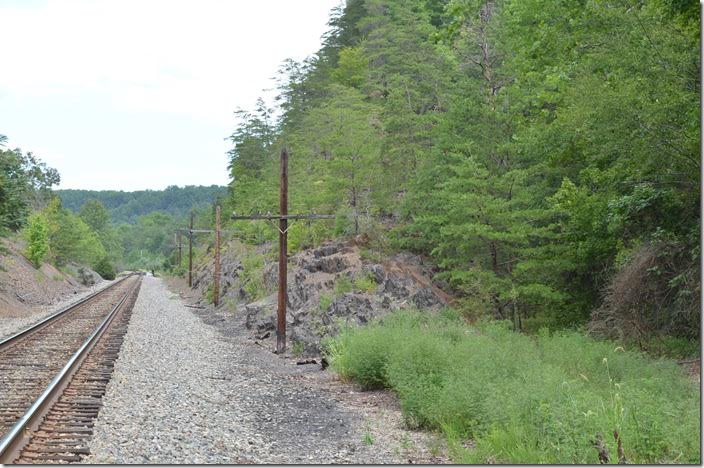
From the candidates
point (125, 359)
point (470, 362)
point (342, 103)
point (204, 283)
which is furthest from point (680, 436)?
point (204, 283)

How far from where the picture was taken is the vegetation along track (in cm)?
762

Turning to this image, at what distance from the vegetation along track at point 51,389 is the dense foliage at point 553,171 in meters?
9.25

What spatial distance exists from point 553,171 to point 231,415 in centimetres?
1394

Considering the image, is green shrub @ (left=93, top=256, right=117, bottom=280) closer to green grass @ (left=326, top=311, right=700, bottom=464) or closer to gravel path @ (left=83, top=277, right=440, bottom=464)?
gravel path @ (left=83, top=277, right=440, bottom=464)

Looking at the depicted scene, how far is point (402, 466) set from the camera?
7270 millimetres

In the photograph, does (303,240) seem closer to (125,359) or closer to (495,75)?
(495,75)

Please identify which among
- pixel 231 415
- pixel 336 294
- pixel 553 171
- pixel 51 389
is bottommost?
pixel 231 415

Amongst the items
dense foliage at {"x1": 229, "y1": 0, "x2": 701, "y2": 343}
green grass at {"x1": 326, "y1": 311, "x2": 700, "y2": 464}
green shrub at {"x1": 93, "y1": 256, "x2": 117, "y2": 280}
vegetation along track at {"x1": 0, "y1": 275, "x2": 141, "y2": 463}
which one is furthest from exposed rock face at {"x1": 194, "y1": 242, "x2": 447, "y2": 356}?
green shrub at {"x1": 93, "y1": 256, "x2": 117, "y2": 280}

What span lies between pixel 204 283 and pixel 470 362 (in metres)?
43.6

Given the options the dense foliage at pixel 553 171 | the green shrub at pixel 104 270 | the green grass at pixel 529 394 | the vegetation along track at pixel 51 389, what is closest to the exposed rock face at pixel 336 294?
the dense foliage at pixel 553 171

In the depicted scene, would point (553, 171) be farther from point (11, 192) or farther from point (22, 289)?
point (22, 289)

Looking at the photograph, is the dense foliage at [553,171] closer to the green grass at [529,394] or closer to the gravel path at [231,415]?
the green grass at [529,394]

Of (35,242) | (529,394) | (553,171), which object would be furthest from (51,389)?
(35,242)

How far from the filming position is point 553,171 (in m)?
20.7
